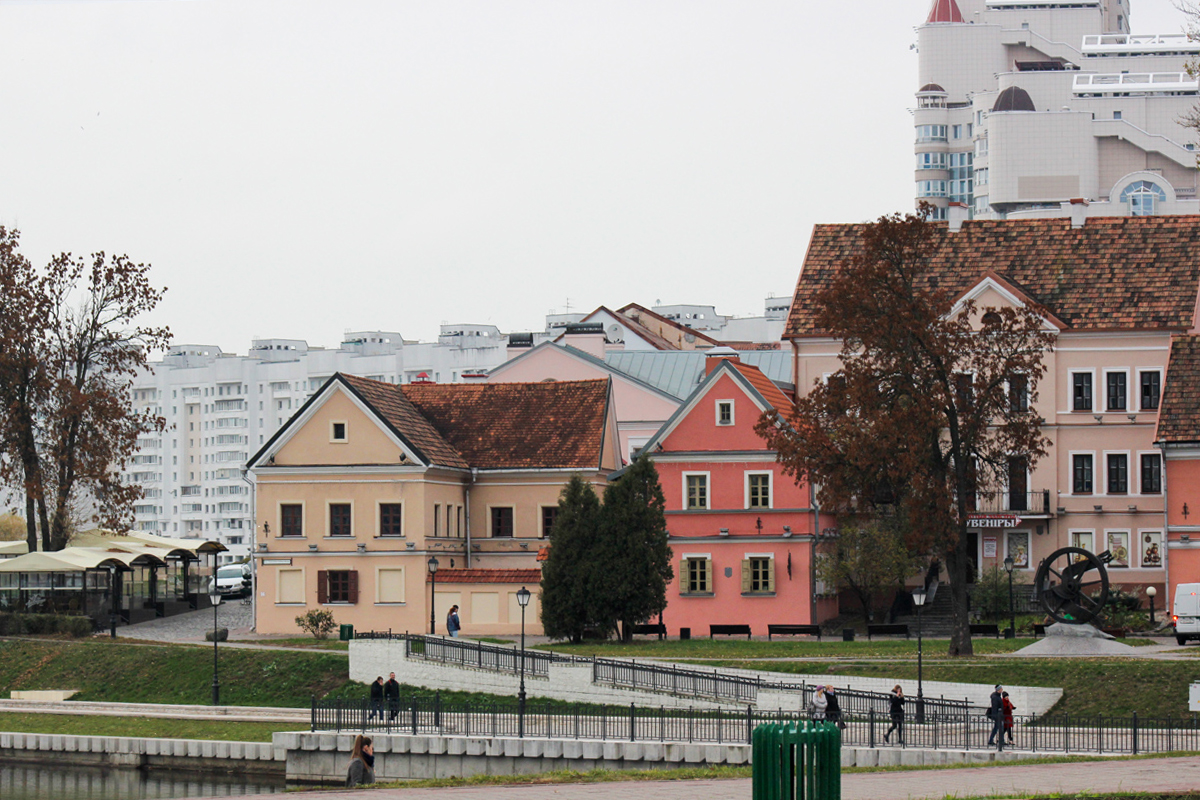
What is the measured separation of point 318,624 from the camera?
6169 cm

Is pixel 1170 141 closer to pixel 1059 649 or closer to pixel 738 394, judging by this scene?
pixel 738 394

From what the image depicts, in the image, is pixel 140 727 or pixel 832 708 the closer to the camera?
pixel 832 708

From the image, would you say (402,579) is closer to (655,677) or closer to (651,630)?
(651,630)

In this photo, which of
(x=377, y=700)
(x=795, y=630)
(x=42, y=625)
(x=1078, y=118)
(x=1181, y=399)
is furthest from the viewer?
(x=1078, y=118)

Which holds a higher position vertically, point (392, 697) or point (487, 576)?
point (487, 576)

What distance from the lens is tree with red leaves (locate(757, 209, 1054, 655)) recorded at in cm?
5119

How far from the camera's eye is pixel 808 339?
232ft

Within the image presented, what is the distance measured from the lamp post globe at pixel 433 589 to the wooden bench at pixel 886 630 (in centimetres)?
1501

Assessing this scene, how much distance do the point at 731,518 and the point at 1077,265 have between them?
717 inches

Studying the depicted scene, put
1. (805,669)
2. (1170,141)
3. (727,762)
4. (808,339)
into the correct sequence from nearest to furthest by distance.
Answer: (727,762), (805,669), (808,339), (1170,141)

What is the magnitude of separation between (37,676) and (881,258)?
1213 inches

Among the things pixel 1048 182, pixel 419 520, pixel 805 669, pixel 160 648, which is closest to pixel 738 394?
pixel 419 520

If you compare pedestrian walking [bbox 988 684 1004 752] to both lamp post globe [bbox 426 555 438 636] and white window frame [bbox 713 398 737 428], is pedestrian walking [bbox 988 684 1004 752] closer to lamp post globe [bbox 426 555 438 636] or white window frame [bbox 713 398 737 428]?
lamp post globe [bbox 426 555 438 636]

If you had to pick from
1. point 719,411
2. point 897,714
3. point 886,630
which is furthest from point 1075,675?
point 719,411
